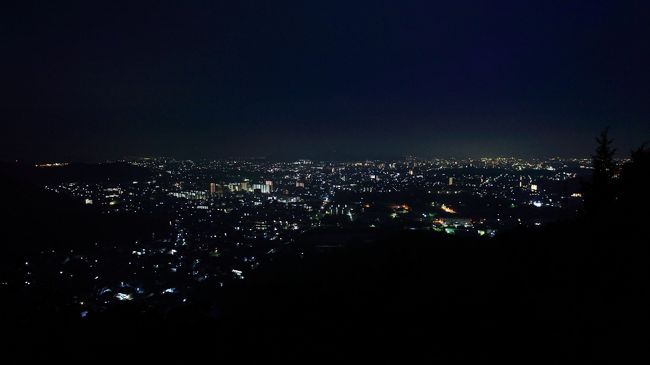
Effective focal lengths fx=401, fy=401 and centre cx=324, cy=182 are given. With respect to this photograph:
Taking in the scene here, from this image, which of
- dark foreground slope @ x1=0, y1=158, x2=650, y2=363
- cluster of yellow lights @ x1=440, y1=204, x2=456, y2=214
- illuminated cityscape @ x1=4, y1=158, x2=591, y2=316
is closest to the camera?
dark foreground slope @ x1=0, y1=158, x2=650, y2=363

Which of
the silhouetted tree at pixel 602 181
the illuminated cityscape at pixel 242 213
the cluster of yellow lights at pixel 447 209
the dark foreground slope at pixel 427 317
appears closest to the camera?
the dark foreground slope at pixel 427 317

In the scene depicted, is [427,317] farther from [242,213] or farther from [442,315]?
[242,213]

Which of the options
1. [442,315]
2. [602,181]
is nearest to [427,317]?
[442,315]

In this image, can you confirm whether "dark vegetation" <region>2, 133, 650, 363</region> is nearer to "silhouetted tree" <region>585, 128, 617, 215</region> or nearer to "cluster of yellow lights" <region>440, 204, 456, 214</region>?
"silhouetted tree" <region>585, 128, 617, 215</region>

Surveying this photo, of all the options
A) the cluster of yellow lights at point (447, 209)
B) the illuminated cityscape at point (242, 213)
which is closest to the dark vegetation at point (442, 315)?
the illuminated cityscape at point (242, 213)

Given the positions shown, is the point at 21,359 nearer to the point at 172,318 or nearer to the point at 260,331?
the point at 172,318

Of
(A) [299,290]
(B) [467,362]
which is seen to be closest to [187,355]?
(B) [467,362]

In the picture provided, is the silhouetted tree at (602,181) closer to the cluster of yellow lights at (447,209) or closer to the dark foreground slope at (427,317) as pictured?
the dark foreground slope at (427,317)

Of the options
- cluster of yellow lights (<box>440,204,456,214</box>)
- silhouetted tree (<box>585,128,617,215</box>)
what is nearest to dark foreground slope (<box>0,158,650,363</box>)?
silhouetted tree (<box>585,128,617,215</box>)

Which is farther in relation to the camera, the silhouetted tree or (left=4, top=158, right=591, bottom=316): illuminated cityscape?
(left=4, top=158, right=591, bottom=316): illuminated cityscape
